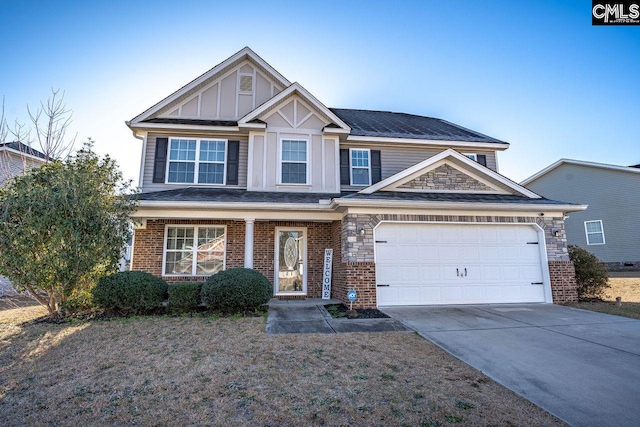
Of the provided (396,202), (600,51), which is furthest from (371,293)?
(600,51)

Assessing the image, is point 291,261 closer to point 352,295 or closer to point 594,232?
point 352,295

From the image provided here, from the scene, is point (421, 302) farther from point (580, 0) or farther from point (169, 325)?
point (580, 0)

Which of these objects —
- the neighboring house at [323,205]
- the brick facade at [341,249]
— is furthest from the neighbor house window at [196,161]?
the brick facade at [341,249]

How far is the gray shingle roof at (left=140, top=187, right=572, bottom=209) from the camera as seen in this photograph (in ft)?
28.2

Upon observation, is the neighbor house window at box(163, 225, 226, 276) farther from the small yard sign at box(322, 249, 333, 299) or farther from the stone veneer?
the stone veneer

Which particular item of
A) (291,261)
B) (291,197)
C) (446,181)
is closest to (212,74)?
(291,197)

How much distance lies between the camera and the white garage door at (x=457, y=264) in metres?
8.45

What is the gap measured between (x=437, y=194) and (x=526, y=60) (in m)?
5.37

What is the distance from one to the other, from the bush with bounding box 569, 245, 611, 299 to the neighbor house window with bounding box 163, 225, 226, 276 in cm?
1064

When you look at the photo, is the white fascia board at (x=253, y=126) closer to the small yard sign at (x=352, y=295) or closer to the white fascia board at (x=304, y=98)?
the white fascia board at (x=304, y=98)

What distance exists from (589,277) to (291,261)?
8.78 m

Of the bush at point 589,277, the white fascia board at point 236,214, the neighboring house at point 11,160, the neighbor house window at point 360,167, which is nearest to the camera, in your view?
the white fascia board at point 236,214

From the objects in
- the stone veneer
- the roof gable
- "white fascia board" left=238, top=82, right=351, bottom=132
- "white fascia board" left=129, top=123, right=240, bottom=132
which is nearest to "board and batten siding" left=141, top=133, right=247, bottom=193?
"white fascia board" left=129, top=123, right=240, bottom=132

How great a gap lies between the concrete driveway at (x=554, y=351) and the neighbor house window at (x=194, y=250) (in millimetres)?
5542
